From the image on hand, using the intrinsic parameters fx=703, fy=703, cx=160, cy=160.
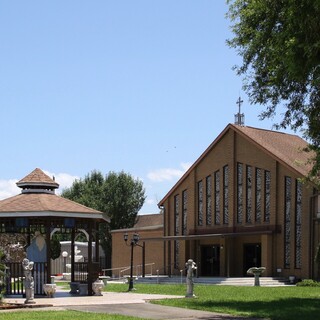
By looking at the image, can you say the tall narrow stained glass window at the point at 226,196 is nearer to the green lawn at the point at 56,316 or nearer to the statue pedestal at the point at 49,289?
the statue pedestal at the point at 49,289

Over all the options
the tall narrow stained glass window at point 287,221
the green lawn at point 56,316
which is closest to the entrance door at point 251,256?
the tall narrow stained glass window at point 287,221

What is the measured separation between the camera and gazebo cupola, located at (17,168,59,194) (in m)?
27.7

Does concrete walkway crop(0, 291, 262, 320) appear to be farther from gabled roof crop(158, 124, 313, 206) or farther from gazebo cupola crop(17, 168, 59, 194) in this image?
gabled roof crop(158, 124, 313, 206)

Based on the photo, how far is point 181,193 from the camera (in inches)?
2088

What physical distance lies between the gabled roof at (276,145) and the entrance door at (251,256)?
6.28 meters

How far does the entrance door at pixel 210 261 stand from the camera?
49.4 meters

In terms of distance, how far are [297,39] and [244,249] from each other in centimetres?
3231

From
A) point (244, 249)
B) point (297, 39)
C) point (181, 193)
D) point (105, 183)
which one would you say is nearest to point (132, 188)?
point (105, 183)

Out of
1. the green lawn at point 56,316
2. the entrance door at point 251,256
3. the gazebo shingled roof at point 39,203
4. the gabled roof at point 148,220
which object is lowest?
the entrance door at point 251,256

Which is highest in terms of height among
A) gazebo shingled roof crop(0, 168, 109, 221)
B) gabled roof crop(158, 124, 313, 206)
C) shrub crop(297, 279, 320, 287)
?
gabled roof crop(158, 124, 313, 206)

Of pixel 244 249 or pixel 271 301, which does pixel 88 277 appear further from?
pixel 244 249

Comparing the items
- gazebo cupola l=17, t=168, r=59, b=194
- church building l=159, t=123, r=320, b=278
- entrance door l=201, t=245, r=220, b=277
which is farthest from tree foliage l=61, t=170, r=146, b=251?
gazebo cupola l=17, t=168, r=59, b=194

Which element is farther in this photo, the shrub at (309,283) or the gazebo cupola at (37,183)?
the shrub at (309,283)

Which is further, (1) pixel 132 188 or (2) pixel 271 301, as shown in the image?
(1) pixel 132 188
